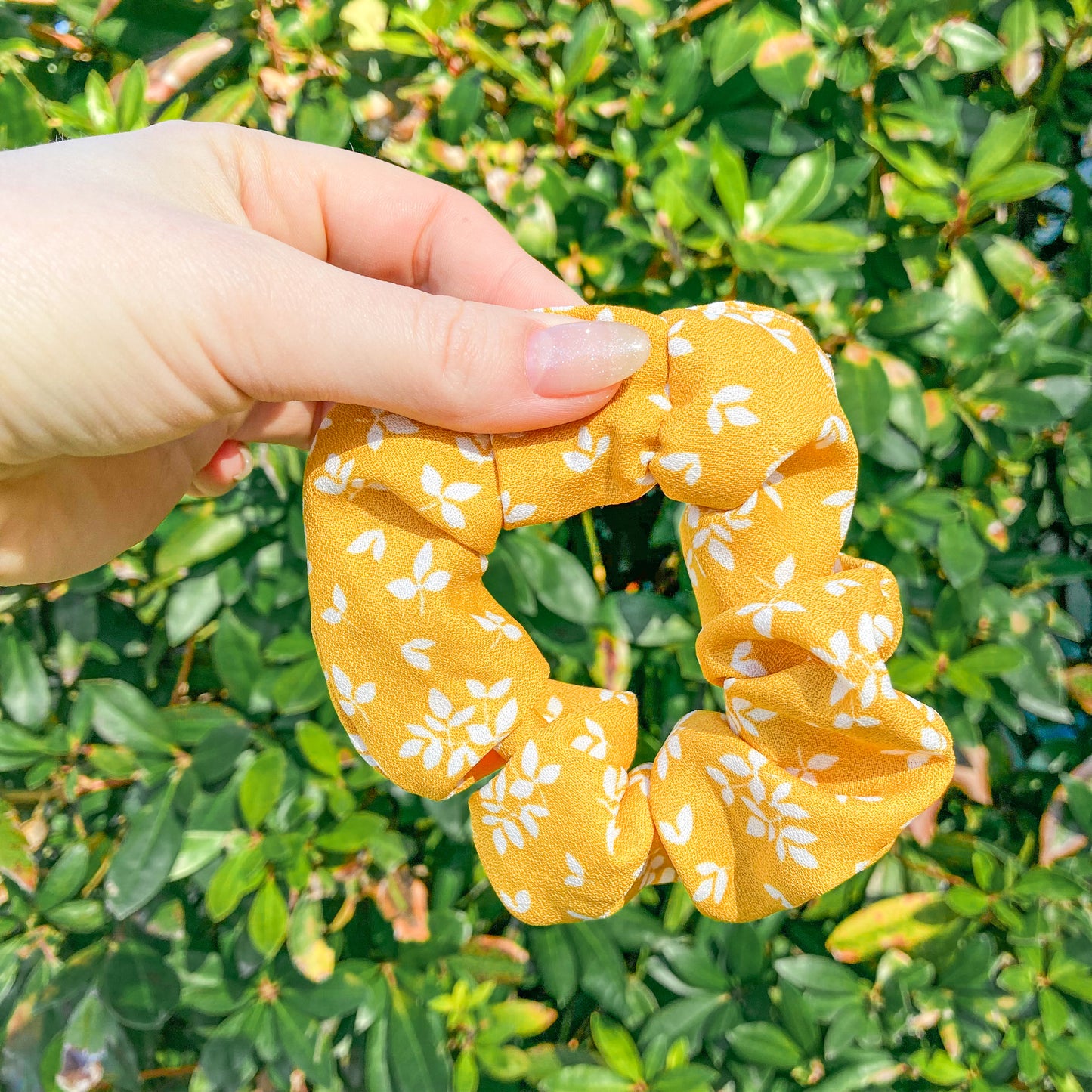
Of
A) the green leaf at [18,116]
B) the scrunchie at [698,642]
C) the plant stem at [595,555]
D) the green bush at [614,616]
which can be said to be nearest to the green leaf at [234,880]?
the green bush at [614,616]

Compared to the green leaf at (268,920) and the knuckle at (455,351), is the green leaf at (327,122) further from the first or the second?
the green leaf at (268,920)

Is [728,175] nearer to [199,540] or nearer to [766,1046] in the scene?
[199,540]

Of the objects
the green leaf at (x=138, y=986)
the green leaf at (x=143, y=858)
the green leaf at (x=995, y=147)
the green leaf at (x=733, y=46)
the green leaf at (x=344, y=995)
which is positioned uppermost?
the green leaf at (x=733, y=46)

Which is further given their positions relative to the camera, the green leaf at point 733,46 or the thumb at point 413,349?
the green leaf at point 733,46

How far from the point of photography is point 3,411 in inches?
19.6

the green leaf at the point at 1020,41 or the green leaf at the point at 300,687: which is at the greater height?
the green leaf at the point at 1020,41

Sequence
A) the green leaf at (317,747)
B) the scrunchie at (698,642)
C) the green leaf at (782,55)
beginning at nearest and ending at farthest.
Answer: the scrunchie at (698,642), the green leaf at (782,55), the green leaf at (317,747)

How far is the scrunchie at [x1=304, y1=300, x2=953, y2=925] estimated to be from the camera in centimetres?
45

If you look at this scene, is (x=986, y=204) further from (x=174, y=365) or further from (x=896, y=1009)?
(x=896, y=1009)

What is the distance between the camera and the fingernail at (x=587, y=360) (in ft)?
1.49

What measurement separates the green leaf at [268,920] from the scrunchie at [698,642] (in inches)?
14.0

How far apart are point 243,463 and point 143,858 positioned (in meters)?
0.40

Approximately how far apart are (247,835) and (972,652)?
0.76m

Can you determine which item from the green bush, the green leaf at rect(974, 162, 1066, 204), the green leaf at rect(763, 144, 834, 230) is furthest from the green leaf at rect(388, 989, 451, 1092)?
the green leaf at rect(974, 162, 1066, 204)
